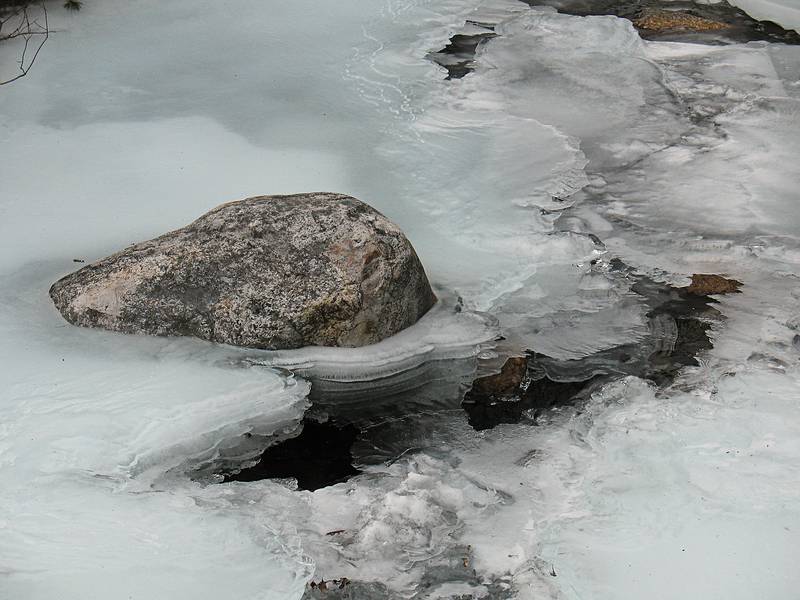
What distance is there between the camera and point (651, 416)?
11.2 ft

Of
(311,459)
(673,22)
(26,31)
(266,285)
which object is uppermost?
(673,22)

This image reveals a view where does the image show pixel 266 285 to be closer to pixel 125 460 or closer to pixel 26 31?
pixel 125 460

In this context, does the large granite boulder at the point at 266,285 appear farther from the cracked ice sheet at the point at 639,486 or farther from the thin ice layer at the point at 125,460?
the cracked ice sheet at the point at 639,486

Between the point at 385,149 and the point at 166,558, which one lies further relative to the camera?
the point at 385,149

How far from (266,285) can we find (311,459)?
767 mm

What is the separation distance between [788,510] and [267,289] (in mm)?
2015

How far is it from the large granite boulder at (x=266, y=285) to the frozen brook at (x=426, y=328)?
0.09m

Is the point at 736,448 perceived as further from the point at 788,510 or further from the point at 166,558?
the point at 166,558

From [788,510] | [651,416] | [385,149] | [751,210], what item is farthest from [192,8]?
[788,510]

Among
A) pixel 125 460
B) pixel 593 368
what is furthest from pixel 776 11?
pixel 125 460

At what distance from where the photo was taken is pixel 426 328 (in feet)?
12.5

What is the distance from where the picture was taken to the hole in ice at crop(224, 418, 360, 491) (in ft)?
10.5

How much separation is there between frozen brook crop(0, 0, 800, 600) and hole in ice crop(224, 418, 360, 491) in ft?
0.11

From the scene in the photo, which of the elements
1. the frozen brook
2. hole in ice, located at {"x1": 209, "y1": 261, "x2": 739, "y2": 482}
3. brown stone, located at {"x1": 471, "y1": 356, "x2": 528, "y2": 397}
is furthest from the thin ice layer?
brown stone, located at {"x1": 471, "y1": 356, "x2": 528, "y2": 397}
